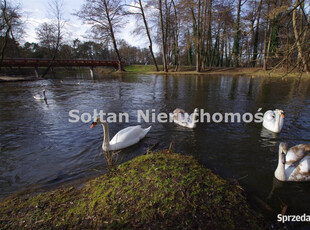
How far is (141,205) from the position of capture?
2436mm

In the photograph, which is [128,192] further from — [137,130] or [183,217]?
[137,130]

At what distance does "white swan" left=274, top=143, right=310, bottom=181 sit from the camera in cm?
346

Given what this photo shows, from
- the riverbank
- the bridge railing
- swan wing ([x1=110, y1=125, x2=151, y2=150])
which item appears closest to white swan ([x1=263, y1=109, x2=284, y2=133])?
the riverbank

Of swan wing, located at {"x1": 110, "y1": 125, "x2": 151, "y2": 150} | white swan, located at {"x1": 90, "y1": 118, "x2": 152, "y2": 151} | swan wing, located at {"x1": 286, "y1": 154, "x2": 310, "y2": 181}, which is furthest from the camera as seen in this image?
swan wing, located at {"x1": 110, "y1": 125, "x2": 151, "y2": 150}

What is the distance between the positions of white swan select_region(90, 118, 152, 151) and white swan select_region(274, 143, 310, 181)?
3.60 m

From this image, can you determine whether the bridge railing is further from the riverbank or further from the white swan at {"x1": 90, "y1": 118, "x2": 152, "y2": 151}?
the riverbank

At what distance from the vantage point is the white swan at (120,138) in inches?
186

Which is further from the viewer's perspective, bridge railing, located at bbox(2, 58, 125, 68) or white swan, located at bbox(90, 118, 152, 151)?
bridge railing, located at bbox(2, 58, 125, 68)

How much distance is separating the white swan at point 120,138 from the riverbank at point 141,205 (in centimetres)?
160

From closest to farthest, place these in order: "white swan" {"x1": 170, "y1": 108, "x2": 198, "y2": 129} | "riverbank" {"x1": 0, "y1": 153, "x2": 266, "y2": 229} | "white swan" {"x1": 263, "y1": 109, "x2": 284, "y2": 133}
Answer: "riverbank" {"x1": 0, "y1": 153, "x2": 266, "y2": 229} < "white swan" {"x1": 263, "y1": 109, "x2": 284, "y2": 133} < "white swan" {"x1": 170, "y1": 108, "x2": 198, "y2": 129}

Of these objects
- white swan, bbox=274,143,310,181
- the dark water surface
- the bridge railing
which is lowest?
the dark water surface

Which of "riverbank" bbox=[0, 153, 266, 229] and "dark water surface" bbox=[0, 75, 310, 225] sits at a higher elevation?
"riverbank" bbox=[0, 153, 266, 229]

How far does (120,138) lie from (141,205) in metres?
2.71

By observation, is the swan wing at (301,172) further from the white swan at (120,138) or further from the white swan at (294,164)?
the white swan at (120,138)
